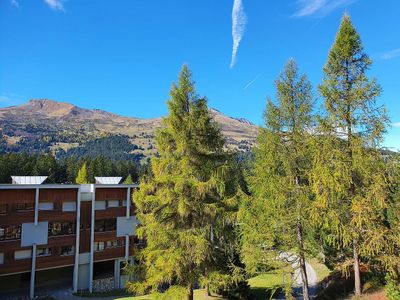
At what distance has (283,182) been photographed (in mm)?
16625

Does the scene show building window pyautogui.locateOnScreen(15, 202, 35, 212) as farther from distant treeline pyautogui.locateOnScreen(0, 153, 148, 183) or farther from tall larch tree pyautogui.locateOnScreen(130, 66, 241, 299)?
distant treeline pyautogui.locateOnScreen(0, 153, 148, 183)

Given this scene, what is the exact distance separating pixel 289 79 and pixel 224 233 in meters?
9.09

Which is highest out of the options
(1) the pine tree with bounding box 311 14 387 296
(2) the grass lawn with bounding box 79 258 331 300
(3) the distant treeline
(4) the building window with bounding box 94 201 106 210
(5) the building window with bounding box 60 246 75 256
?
(3) the distant treeline

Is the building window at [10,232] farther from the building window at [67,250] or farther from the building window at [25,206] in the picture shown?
the building window at [67,250]

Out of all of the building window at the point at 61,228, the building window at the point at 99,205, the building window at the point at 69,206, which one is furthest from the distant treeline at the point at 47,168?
the building window at the point at 61,228

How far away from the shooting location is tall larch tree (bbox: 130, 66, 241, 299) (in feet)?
56.7

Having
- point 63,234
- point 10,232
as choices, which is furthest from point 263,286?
point 10,232

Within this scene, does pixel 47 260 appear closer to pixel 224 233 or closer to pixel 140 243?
pixel 140 243

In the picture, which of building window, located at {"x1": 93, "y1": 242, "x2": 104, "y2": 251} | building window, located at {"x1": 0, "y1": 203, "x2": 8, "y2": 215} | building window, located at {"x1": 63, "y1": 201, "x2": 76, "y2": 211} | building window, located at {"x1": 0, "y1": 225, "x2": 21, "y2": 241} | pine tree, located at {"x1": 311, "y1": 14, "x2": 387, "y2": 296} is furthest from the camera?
building window, located at {"x1": 93, "y1": 242, "x2": 104, "y2": 251}

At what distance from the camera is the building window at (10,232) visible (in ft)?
103

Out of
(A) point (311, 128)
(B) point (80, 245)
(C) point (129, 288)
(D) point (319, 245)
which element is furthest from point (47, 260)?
(A) point (311, 128)

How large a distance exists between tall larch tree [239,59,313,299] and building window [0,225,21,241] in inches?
962

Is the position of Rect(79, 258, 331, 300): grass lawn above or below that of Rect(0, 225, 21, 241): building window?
below

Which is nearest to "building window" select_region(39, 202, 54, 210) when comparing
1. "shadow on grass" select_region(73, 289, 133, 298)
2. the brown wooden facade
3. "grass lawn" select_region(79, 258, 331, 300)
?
the brown wooden facade
